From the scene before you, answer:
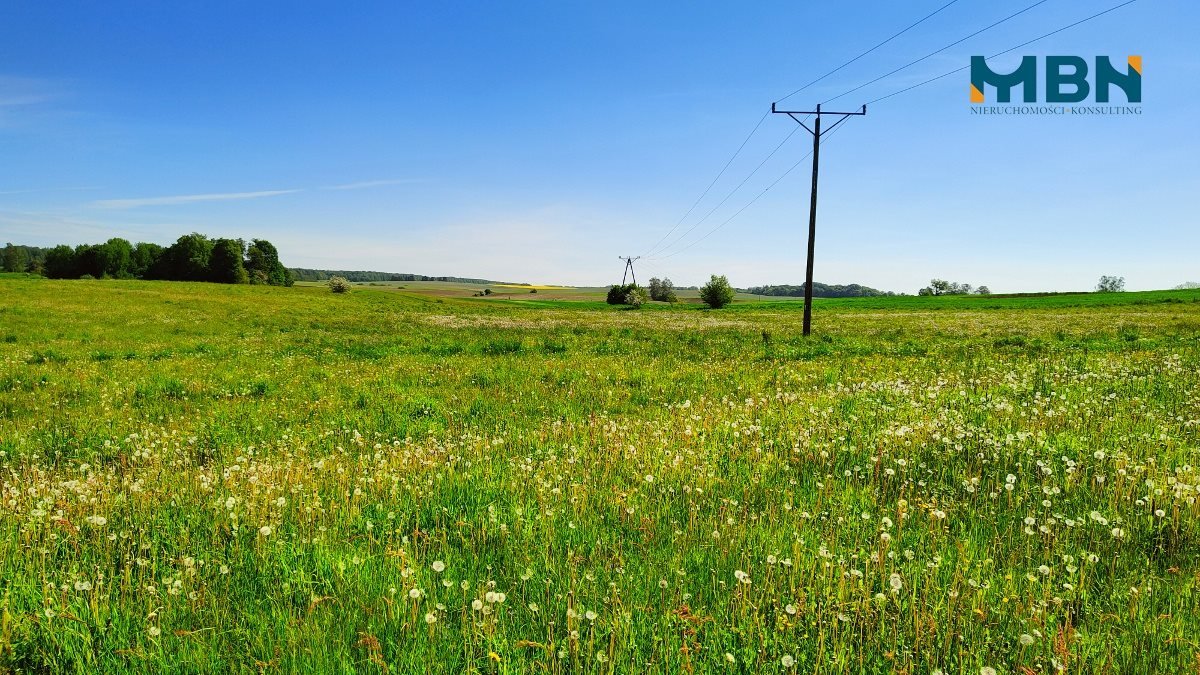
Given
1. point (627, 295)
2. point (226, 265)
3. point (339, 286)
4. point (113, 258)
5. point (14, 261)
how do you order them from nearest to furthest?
point (339, 286), point (226, 265), point (627, 295), point (113, 258), point (14, 261)

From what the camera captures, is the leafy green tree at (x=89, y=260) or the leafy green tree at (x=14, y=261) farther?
the leafy green tree at (x=14, y=261)

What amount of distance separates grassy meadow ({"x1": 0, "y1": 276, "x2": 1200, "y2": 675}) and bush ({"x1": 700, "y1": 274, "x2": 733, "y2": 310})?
90.8 metres

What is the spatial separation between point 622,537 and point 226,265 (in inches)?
5036

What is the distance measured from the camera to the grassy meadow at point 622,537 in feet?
9.64

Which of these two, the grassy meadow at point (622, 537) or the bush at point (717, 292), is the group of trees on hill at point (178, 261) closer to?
the bush at point (717, 292)

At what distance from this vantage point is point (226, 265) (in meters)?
109

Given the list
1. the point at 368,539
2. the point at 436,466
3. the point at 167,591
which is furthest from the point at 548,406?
the point at 167,591

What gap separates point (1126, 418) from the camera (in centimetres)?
713

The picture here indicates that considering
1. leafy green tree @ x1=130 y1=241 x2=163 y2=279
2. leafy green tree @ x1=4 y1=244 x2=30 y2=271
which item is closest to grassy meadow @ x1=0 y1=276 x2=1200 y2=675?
leafy green tree @ x1=130 y1=241 x2=163 y2=279

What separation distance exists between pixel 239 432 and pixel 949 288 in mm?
195705

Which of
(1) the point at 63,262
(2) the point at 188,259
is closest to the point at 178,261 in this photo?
(2) the point at 188,259

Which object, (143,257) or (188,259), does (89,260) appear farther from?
(188,259)

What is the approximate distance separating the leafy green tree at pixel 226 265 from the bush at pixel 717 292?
88.4 metres

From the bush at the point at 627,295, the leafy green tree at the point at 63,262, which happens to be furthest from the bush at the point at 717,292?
the leafy green tree at the point at 63,262
